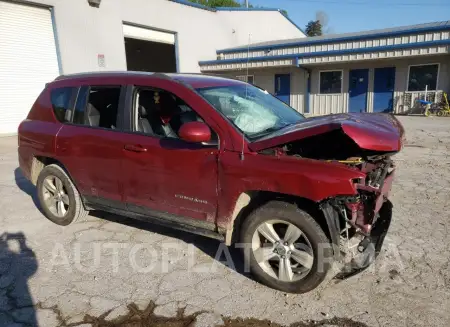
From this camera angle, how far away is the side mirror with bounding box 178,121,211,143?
285cm

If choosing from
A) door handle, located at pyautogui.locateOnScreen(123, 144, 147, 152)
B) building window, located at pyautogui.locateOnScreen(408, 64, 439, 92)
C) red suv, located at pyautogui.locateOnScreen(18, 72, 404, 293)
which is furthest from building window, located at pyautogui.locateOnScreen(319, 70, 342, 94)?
door handle, located at pyautogui.locateOnScreen(123, 144, 147, 152)

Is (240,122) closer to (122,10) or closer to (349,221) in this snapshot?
(349,221)

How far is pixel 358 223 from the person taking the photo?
2.72 m

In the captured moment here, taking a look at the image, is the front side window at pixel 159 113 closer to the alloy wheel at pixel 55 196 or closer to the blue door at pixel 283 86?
the alloy wheel at pixel 55 196

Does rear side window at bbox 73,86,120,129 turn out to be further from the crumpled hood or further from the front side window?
the crumpled hood

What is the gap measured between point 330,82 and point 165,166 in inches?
687

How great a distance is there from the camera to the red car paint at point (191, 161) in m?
2.54

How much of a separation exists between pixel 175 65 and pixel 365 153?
1877cm

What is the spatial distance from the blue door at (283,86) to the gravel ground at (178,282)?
645 inches

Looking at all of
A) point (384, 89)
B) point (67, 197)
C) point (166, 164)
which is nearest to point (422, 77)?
point (384, 89)

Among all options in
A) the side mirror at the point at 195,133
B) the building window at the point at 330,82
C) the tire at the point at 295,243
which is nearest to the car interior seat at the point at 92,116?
the side mirror at the point at 195,133

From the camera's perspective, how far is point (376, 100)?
17.6m

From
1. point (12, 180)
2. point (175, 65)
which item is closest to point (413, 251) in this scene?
point (12, 180)

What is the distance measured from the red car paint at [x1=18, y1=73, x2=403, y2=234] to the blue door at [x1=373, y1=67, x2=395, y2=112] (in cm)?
1558
